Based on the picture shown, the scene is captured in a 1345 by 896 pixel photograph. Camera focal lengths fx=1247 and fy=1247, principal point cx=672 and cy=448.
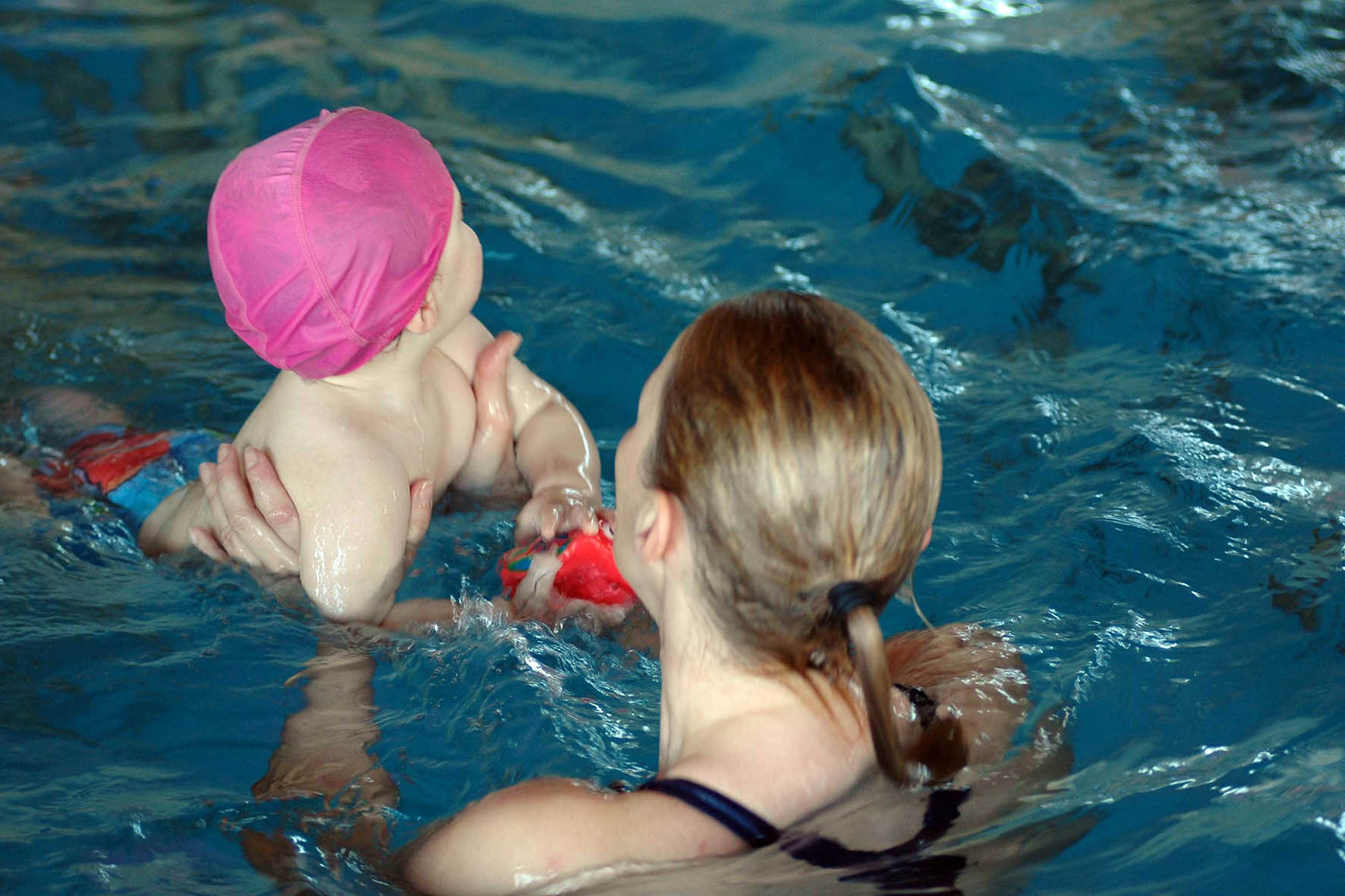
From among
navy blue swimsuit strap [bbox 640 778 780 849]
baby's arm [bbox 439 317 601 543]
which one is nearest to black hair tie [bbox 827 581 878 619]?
navy blue swimsuit strap [bbox 640 778 780 849]

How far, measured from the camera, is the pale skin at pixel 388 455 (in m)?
2.99

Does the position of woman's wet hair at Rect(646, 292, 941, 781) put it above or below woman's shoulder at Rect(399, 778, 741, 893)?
above

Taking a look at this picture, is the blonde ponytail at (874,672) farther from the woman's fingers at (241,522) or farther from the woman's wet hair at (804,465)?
the woman's fingers at (241,522)

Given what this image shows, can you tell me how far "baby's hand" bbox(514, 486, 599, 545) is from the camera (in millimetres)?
3139

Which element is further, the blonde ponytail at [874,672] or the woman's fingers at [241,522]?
the woman's fingers at [241,522]

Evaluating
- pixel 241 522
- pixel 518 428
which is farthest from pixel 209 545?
pixel 518 428

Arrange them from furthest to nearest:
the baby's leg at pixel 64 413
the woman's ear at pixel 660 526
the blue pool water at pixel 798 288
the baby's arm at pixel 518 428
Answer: the baby's leg at pixel 64 413 < the baby's arm at pixel 518 428 < the blue pool water at pixel 798 288 < the woman's ear at pixel 660 526

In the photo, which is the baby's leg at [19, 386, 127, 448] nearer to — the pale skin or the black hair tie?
the pale skin

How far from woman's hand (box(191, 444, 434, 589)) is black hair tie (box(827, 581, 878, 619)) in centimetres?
159

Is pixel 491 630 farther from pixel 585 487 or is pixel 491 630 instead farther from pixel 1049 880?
pixel 1049 880

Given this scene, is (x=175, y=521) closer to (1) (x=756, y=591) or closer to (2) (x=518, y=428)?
(2) (x=518, y=428)

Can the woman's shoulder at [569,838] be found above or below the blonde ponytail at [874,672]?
below

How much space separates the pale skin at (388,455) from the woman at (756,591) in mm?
978

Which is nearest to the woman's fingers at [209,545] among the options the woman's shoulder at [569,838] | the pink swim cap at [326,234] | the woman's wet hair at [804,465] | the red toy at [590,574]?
the pink swim cap at [326,234]
